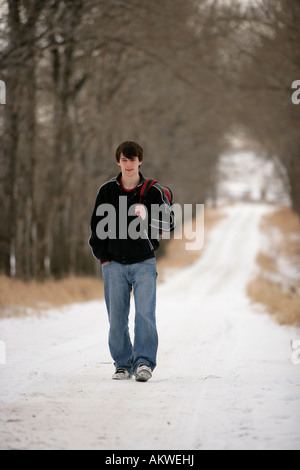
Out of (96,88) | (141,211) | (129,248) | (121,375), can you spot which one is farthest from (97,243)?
(96,88)

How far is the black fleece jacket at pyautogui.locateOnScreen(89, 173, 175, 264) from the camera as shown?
5.51 metres

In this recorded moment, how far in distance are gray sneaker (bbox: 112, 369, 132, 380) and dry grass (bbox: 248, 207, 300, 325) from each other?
551cm

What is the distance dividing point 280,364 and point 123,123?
1635 cm

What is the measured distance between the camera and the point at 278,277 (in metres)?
27.9

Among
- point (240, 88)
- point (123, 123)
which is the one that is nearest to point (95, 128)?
point (123, 123)

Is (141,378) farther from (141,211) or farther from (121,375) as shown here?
(141,211)

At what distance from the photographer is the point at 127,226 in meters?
5.52

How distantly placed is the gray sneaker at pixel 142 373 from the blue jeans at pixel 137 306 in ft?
0.26

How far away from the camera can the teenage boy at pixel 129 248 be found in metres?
5.52

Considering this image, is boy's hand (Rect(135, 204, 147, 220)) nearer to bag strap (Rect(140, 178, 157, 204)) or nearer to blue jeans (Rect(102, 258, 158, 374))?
bag strap (Rect(140, 178, 157, 204))

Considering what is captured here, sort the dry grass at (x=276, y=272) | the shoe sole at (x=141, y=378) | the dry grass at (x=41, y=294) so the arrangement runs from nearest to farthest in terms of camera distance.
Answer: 1. the shoe sole at (x=141, y=378)
2. the dry grass at (x=41, y=294)
3. the dry grass at (x=276, y=272)

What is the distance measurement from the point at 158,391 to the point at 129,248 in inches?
48.9

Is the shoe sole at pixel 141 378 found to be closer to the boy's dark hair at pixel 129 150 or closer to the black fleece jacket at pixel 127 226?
the black fleece jacket at pixel 127 226

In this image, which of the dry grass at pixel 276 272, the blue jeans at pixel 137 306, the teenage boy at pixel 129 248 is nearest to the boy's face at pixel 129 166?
the teenage boy at pixel 129 248
